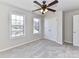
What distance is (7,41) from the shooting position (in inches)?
191

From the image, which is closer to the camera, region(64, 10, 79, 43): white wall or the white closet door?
region(64, 10, 79, 43): white wall

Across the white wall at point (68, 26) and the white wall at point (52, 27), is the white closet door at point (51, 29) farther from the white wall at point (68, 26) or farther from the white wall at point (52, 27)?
the white wall at point (68, 26)

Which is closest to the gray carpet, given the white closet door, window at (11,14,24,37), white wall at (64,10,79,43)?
window at (11,14,24,37)

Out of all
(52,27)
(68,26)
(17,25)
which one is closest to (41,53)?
(17,25)

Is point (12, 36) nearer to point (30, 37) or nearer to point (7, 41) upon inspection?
point (7, 41)

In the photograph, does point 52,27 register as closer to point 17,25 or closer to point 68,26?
point 68,26

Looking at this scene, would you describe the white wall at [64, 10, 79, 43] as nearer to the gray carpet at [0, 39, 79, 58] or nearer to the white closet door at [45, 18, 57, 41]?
the white closet door at [45, 18, 57, 41]

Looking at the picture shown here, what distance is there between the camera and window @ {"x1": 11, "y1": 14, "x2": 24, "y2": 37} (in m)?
5.38

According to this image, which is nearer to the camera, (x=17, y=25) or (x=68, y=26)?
(x=17, y=25)

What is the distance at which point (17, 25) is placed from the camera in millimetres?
5855

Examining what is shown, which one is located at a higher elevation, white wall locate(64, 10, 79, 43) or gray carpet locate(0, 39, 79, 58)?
white wall locate(64, 10, 79, 43)

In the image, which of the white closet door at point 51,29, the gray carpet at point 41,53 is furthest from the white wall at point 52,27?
the gray carpet at point 41,53

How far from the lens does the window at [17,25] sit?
5.38m

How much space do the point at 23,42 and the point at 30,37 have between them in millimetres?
976
